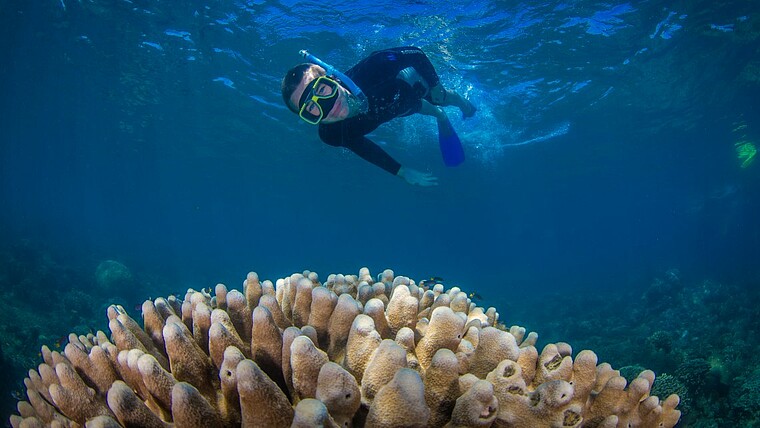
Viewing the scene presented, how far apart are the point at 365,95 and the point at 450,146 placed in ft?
13.3

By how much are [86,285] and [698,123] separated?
155 feet

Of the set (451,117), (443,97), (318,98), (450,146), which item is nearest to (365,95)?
(318,98)

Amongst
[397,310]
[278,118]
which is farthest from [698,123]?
[397,310]

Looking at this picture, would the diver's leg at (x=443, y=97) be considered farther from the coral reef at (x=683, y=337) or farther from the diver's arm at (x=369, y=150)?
the coral reef at (x=683, y=337)

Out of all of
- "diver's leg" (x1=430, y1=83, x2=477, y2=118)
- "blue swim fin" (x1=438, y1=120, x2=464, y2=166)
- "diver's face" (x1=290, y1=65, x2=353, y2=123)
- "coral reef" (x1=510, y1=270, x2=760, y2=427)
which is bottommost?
"coral reef" (x1=510, y1=270, x2=760, y2=427)

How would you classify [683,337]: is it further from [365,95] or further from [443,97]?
[365,95]

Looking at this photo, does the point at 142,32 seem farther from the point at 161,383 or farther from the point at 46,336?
the point at 161,383

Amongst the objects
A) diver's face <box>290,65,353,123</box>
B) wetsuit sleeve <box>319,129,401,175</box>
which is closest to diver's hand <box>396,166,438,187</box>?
wetsuit sleeve <box>319,129,401,175</box>

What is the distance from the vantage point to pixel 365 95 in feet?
17.2

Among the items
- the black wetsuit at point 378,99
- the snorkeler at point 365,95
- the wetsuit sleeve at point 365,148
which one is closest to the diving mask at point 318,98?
the snorkeler at point 365,95

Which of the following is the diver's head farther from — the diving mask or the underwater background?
the underwater background

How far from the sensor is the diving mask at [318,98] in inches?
183

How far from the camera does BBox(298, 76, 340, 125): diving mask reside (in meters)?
4.64

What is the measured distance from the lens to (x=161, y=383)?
185cm
